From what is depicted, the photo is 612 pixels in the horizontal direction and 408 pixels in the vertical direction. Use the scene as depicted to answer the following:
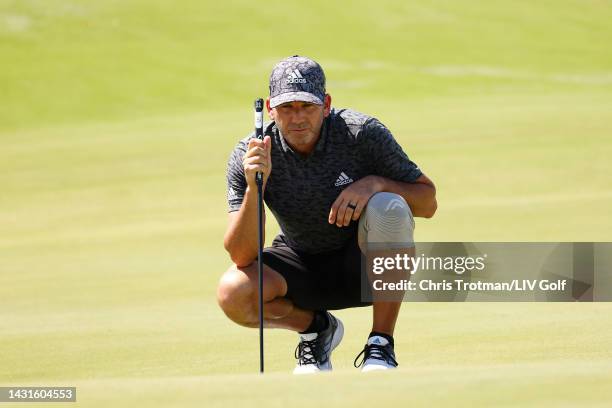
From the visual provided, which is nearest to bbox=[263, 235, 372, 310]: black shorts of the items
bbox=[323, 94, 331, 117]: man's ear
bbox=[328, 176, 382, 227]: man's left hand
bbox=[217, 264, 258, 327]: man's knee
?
bbox=[217, 264, 258, 327]: man's knee

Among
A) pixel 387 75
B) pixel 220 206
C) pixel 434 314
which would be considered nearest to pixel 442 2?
pixel 387 75

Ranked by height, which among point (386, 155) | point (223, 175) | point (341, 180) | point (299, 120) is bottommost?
point (341, 180)

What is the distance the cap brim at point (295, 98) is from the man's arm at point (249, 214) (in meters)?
0.17

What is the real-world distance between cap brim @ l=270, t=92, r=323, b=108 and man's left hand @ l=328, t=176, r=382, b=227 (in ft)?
1.33

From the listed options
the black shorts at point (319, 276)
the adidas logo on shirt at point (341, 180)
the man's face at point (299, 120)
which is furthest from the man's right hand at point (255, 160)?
the black shorts at point (319, 276)

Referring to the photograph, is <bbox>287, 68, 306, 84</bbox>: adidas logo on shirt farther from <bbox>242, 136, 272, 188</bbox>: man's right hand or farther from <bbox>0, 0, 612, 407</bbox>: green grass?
<bbox>0, 0, 612, 407</bbox>: green grass

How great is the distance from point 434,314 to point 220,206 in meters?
7.26

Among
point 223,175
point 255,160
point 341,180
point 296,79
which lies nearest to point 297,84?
point 296,79

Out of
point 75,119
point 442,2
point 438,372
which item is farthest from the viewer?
point 442,2

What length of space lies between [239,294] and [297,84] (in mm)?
985

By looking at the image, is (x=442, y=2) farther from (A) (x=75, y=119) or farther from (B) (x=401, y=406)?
(B) (x=401, y=406)

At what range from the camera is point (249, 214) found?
5.35m

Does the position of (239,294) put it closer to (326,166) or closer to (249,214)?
(249,214)

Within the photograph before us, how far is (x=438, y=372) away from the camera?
3.94 metres
